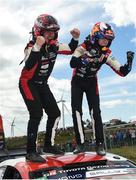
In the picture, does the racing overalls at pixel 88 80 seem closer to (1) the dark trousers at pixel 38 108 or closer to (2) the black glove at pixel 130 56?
(2) the black glove at pixel 130 56

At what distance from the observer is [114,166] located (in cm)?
550

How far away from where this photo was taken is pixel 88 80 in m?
7.85

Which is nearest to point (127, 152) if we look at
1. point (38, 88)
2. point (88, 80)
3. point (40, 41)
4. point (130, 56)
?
point (88, 80)

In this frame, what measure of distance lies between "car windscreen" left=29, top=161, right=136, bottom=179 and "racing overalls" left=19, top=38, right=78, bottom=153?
1361mm

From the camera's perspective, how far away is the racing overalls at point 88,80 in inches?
300

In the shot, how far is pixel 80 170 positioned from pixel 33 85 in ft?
7.41

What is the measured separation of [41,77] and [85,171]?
240 centimetres

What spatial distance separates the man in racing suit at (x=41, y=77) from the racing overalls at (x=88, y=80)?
299 mm

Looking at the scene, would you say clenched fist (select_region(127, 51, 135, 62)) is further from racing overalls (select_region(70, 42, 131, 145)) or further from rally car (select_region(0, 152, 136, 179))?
rally car (select_region(0, 152, 136, 179))

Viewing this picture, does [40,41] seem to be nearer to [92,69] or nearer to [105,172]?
[92,69]

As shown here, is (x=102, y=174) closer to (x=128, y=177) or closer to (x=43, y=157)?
(x=128, y=177)

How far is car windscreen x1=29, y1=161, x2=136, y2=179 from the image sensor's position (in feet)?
17.2

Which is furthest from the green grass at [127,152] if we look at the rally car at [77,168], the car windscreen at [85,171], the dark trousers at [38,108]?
the car windscreen at [85,171]

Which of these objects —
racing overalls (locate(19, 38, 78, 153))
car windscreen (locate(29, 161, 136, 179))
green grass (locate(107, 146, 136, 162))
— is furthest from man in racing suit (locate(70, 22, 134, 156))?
green grass (locate(107, 146, 136, 162))
